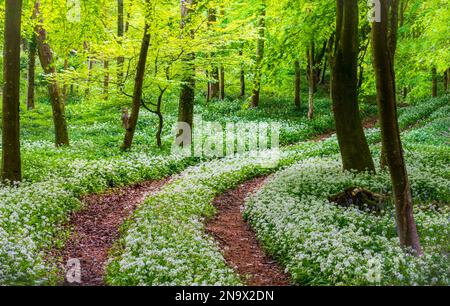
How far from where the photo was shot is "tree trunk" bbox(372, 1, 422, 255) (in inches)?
304

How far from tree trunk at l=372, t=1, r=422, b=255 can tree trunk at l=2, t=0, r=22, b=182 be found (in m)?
9.05

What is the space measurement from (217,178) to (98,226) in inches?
215

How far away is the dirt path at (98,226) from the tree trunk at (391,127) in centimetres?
552

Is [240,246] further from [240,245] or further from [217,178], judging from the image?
[217,178]

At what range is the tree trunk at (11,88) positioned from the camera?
1145 cm

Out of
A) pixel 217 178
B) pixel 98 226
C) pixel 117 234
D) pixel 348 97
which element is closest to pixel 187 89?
pixel 217 178

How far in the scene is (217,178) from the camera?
1560cm

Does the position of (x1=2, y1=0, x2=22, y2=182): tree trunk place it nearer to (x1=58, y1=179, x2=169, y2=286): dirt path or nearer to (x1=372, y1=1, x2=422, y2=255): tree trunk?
(x1=58, y1=179, x2=169, y2=286): dirt path

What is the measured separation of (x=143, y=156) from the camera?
17953mm

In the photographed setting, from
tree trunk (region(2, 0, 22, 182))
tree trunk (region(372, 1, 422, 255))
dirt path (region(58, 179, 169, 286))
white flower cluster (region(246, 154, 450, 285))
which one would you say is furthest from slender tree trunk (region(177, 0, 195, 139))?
tree trunk (region(372, 1, 422, 255))

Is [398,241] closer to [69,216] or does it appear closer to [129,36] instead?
[69,216]

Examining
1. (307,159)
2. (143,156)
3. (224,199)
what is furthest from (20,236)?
(307,159)

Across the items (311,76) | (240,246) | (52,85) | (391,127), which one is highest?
(311,76)
